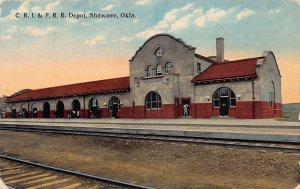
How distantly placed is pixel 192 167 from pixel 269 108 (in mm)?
20365

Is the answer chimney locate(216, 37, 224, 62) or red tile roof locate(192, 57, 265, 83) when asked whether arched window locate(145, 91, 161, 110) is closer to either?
red tile roof locate(192, 57, 265, 83)

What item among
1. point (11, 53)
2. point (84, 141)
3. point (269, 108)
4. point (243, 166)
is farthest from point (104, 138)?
point (269, 108)

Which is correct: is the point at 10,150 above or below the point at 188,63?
below

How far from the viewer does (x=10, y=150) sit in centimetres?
1545

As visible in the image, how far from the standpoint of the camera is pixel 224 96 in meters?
27.8

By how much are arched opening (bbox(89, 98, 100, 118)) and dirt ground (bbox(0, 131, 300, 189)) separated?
924 inches

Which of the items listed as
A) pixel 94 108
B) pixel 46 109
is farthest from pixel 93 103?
pixel 46 109

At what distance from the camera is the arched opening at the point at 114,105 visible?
121 ft

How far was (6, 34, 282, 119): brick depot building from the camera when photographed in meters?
26.6

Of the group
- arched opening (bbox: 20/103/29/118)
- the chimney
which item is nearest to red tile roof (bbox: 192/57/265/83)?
the chimney

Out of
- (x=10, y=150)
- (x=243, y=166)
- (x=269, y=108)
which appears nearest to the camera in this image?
(x=243, y=166)

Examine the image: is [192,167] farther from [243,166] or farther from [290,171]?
[290,171]

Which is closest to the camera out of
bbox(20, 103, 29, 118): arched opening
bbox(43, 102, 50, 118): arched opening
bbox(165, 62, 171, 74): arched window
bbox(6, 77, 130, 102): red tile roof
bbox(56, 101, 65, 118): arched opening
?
bbox(165, 62, 171, 74): arched window

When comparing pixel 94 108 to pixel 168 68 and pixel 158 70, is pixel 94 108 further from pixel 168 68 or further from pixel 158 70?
pixel 168 68
